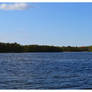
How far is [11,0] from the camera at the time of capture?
1720mm

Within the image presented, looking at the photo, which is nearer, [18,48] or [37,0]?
[37,0]

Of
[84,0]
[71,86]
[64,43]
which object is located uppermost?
[64,43]

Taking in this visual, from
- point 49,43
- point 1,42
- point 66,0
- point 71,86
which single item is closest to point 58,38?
point 49,43

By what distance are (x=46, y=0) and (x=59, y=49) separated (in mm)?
12330

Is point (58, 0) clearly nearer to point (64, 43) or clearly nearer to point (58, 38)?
point (64, 43)

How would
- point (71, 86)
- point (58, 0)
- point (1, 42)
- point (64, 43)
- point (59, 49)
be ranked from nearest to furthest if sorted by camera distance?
point (58, 0), point (71, 86), point (64, 43), point (1, 42), point (59, 49)

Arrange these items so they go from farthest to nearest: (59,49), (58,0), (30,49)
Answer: (59,49)
(30,49)
(58,0)

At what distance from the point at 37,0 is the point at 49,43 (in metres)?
9.27

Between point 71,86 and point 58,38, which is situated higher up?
point 58,38

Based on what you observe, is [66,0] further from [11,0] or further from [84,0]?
[11,0]

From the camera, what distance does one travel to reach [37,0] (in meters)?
1.73

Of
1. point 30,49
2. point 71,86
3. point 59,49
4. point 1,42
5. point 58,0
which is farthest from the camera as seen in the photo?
point 59,49

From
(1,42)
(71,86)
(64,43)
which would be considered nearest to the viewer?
(71,86)

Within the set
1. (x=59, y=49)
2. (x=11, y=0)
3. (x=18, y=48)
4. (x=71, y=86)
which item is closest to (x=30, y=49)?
(x=18, y=48)
